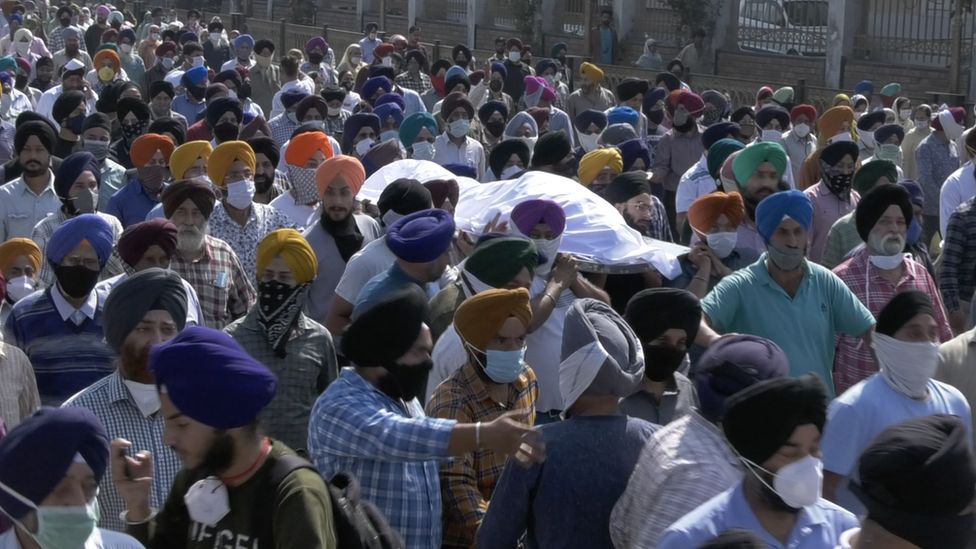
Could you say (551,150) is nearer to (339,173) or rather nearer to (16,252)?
(339,173)

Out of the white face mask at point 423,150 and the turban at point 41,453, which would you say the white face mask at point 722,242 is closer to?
the turban at point 41,453

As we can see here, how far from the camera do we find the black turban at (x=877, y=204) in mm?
7660

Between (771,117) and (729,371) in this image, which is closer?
(729,371)

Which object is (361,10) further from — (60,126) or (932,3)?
(60,126)

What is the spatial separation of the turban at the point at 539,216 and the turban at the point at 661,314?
195 cm

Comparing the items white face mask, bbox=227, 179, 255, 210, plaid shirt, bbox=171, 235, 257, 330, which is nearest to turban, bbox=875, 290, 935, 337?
plaid shirt, bbox=171, 235, 257, 330

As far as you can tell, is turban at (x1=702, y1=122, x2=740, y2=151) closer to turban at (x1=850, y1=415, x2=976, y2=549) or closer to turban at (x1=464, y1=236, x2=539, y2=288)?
turban at (x1=464, y1=236, x2=539, y2=288)

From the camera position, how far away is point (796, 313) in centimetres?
694

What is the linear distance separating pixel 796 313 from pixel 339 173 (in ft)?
9.50

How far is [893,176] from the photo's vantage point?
396 inches

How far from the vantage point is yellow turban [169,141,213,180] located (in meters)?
9.67

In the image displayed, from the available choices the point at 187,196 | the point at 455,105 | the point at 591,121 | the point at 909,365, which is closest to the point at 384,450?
the point at 909,365

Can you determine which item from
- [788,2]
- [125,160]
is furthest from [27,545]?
[788,2]

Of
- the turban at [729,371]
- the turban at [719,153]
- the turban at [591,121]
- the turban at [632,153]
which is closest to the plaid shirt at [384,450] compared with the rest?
the turban at [729,371]
